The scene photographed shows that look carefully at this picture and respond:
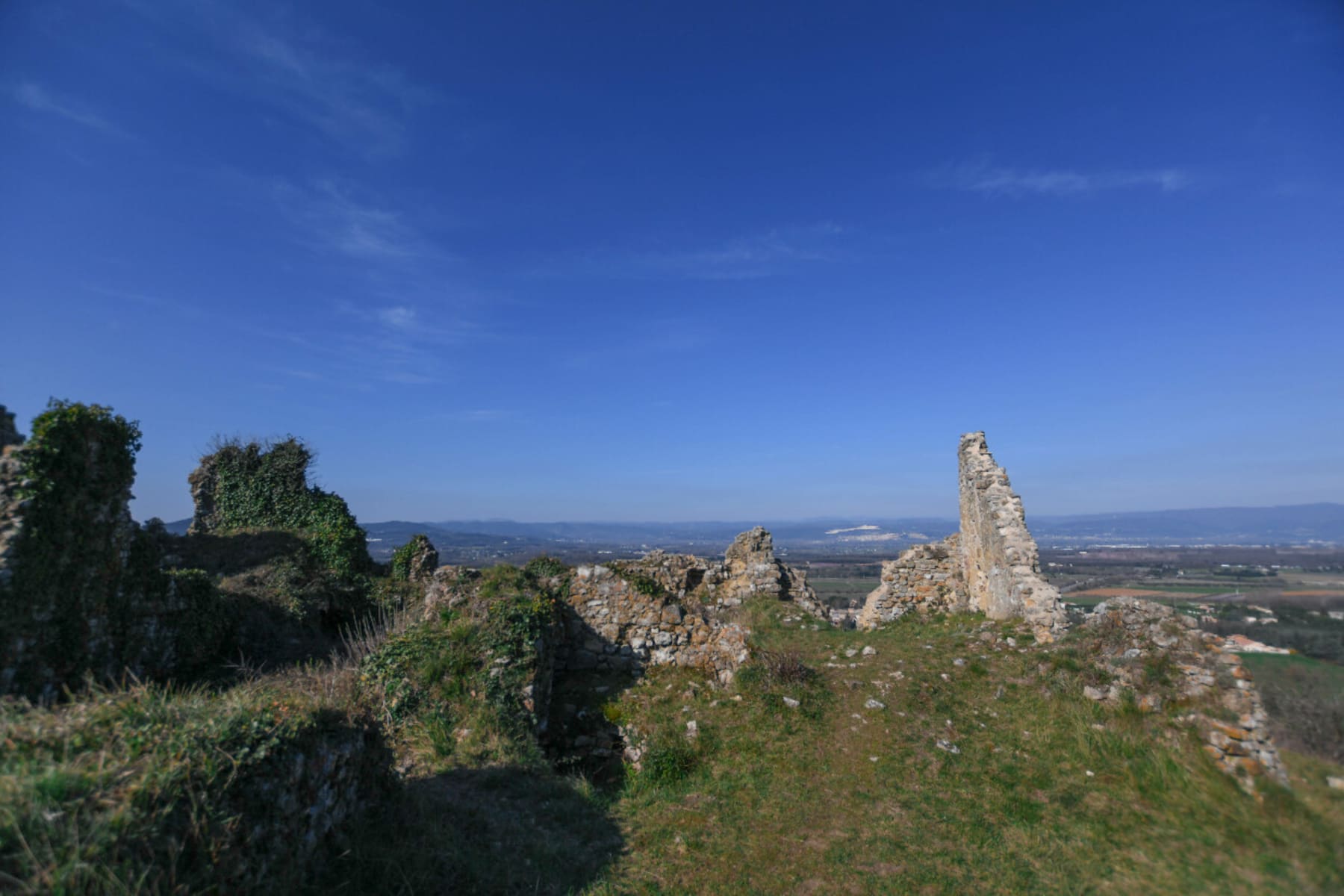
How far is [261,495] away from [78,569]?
434 inches

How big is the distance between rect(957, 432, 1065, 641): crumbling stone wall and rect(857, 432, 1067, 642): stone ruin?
17 millimetres

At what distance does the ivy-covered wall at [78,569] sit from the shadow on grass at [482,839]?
357 cm

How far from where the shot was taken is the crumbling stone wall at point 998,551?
11406mm

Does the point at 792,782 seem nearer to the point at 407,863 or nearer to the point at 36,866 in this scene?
the point at 407,863

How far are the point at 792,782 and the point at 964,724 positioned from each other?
311cm

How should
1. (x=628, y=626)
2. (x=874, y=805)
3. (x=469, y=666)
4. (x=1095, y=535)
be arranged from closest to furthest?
(x=874, y=805) → (x=469, y=666) → (x=628, y=626) → (x=1095, y=535)

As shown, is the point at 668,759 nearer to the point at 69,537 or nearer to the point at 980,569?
the point at 69,537

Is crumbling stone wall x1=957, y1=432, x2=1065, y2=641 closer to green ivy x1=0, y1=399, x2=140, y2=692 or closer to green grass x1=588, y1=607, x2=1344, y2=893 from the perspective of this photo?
green grass x1=588, y1=607, x2=1344, y2=893

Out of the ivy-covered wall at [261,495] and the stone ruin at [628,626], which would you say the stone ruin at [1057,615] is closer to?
the stone ruin at [628,626]

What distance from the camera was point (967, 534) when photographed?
51.2ft

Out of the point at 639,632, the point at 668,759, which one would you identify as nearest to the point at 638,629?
the point at 639,632

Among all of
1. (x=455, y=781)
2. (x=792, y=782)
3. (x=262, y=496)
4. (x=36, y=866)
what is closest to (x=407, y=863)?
(x=455, y=781)

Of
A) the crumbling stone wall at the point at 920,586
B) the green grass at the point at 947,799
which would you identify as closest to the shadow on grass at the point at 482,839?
the green grass at the point at 947,799

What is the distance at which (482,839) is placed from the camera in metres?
5.84
